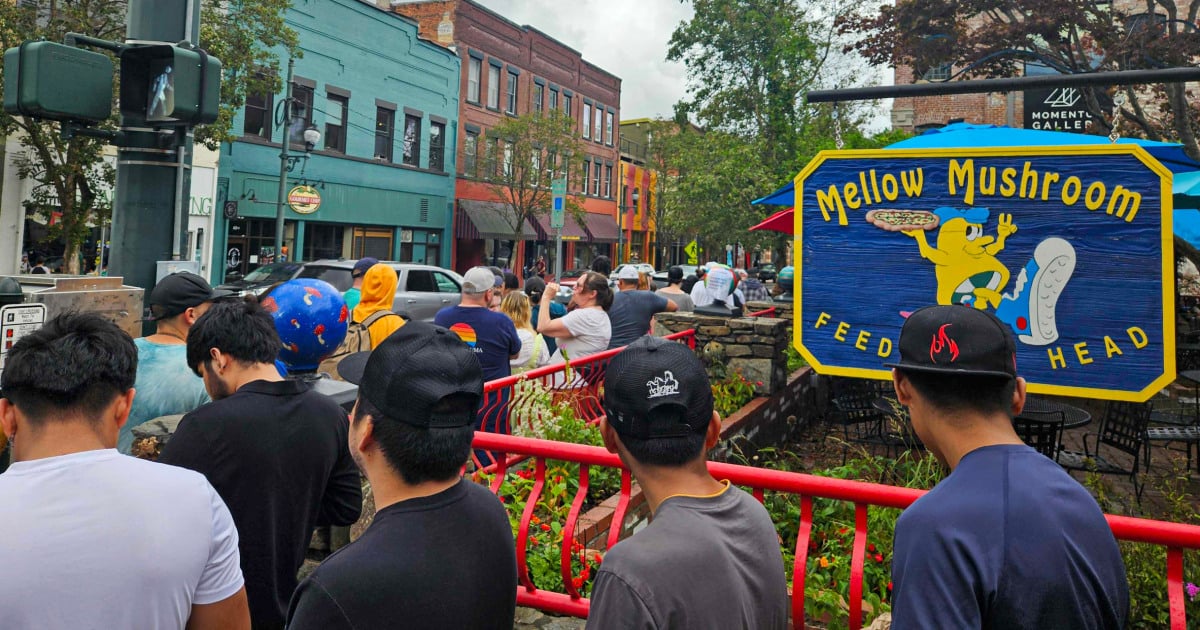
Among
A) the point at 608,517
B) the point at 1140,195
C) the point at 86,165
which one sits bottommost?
the point at 608,517

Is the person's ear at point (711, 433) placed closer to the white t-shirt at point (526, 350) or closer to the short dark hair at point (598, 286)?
the white t-shirt at point (526, 350)

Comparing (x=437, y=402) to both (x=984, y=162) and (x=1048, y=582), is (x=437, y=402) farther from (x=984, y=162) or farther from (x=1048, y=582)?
(x=984, y=162)

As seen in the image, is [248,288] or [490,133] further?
[490,133]

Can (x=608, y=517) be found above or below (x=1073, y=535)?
below

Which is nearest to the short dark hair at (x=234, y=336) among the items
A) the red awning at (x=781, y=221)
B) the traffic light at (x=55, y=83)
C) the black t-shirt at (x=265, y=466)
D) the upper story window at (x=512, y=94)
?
the black t-shirt at (x=265, y=466)

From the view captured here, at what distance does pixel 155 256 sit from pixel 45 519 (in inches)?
153

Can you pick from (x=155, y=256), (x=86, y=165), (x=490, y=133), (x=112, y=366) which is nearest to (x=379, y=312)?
(x=155, y=256)

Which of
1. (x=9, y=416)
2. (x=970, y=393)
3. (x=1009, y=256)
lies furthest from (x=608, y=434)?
(x=1009, y=256)

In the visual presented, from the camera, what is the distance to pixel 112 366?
2.04m

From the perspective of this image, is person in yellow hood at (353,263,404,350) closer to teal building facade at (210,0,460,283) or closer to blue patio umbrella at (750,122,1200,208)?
blue patio umbrella at (750,122,1200,208)

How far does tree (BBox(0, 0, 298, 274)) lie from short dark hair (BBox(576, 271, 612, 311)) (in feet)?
38.5

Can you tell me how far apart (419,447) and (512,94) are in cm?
3696

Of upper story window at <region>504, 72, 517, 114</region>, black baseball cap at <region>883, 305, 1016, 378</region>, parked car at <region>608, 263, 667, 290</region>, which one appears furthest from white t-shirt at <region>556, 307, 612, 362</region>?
upper story window at <region>504, 72, 517, 114</region>

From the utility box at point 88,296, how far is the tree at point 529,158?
28986 millimetres
